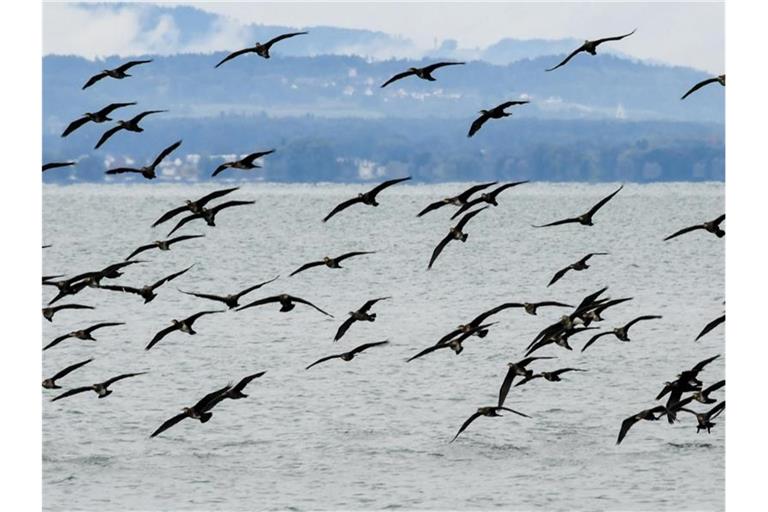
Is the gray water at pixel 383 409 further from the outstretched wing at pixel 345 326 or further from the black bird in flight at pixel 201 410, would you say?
the black bird in flight at pixel 201 410

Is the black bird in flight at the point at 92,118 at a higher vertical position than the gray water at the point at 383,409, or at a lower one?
higher

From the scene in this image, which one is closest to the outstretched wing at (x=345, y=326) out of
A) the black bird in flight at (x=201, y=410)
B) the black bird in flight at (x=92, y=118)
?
the black bird in flight at (x=201, y=410)

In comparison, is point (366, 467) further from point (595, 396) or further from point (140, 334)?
point (140, 334)

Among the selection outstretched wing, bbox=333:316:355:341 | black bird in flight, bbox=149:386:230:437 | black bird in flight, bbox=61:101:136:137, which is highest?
black bird in flight, bbox=61:101:136:137

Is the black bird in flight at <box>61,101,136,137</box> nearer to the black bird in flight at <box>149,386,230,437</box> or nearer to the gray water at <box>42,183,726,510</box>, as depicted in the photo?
the black bird in flight at <box>149,386,230,437</box>

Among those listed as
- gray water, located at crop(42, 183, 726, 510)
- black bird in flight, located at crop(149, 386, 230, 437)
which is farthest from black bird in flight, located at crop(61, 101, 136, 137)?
gray water, located at crop(42, 183, 726, 510)

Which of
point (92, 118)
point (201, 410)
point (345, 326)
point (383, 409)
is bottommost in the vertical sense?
point (383, 409)

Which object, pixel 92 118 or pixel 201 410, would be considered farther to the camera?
pixel 92 118

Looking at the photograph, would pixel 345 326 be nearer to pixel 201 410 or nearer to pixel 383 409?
pixel 201 410

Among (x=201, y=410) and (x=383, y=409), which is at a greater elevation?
(x=201, y=410)

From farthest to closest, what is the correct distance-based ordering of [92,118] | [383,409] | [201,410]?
1. [383,409]
2. [92,118]
3. [201,410]

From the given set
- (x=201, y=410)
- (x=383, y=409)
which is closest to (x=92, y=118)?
(x=201, y=410)

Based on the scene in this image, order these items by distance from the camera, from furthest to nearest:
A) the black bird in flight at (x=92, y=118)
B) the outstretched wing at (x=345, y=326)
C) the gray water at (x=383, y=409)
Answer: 1. the gray water at (x=383, y=409)
2. the outstretched wing at (x=345, y=326)
3. the black bird in flight at (x=92, y=118)

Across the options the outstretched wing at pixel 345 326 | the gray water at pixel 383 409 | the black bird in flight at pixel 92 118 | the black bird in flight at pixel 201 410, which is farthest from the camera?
the gray water at pixel 383 409
